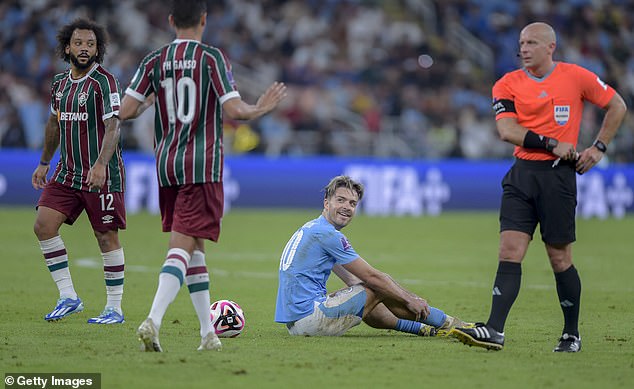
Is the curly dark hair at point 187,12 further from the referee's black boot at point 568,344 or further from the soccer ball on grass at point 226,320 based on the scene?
the referee's black boot at point 568,344

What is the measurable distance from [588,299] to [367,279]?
4.08 metres

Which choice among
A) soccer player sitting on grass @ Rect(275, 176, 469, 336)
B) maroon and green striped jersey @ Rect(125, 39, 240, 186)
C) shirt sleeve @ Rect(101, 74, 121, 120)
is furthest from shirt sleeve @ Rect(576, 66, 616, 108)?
shirt sleeve @ Rect(101, 74, 121, 120)

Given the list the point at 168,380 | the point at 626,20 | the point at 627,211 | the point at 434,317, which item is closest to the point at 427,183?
the point at 627,211

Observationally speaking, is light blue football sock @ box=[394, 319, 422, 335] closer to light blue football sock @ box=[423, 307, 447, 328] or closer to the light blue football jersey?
light blue football sock @ box=[423, 307, 447, 328]

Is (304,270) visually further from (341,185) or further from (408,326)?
(408,326)

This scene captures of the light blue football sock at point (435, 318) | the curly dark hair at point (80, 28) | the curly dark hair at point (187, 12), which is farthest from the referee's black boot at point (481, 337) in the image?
the curly dark hair at point (80, 28)

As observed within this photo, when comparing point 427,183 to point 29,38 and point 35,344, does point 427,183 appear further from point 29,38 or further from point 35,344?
point 35,344

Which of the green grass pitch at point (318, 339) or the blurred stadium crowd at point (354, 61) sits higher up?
the blurred stadium crowd at point (354, 61)

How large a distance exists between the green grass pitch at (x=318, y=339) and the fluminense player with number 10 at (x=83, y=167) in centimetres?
47

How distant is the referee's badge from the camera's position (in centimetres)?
729

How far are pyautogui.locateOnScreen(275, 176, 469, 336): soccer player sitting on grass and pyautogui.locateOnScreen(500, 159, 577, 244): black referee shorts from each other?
108 cm

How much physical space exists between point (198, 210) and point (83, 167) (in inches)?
89.2

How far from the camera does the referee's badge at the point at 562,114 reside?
23.9ft

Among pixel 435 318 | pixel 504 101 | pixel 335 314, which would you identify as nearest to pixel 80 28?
pixel 335 314
